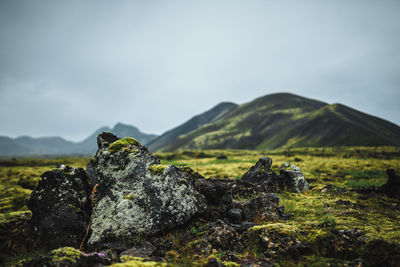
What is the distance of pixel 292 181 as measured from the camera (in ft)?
60.3

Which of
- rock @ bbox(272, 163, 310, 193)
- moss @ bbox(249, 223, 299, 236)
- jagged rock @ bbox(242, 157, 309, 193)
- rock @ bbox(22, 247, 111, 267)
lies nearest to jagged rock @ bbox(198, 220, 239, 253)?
moss @ bbox(249, 223, 299, 236)

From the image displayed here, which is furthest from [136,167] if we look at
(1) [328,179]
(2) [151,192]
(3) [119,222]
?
(1) [328,179]

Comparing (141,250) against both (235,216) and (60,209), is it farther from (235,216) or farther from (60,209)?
(235,216)

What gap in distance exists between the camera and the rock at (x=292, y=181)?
59.4 feet

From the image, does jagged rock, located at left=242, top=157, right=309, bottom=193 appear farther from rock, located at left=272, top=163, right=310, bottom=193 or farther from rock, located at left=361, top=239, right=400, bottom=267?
rock, located at left=361, top=239, right=400, bottom=267

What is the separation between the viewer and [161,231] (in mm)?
8430

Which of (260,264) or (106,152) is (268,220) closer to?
(260,264)

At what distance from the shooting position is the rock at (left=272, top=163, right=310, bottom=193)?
18.1 m

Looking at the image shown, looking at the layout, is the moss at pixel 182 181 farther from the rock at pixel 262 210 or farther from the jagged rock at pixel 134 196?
the rock at pixel 262 210

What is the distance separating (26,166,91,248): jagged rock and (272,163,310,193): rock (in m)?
16.2

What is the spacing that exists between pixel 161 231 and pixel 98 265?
3.35 m

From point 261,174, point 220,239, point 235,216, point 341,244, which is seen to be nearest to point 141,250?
point 220,239

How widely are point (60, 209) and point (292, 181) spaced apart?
18.1m

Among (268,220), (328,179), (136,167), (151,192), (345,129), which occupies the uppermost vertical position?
(345,129)
